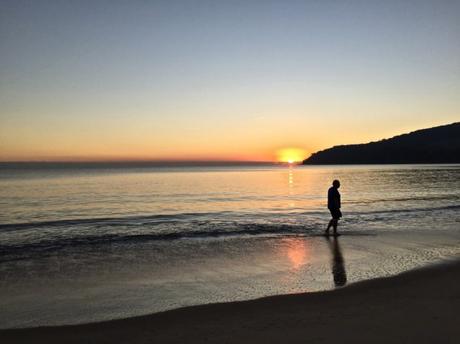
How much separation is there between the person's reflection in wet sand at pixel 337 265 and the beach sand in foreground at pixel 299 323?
954mm

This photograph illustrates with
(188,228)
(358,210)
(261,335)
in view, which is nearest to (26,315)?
(261,335)

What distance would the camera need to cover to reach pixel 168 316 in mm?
6824

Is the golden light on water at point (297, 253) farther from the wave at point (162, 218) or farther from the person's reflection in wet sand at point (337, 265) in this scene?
the wave at point (162, 218)

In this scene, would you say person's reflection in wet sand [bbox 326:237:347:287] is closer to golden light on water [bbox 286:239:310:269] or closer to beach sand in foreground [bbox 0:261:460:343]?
golden light on water [bbox 286:239:310:269]

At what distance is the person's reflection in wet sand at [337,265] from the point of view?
8.99 meters

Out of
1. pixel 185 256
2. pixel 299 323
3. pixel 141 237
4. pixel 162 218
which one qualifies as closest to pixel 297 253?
pixel 185 256

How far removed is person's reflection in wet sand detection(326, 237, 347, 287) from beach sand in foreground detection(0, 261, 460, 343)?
954 mm

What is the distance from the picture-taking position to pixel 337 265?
1070cm

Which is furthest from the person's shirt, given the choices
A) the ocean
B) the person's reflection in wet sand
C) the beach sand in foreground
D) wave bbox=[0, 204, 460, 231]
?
the beach sand in foreground

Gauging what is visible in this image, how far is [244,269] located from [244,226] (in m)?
8.74

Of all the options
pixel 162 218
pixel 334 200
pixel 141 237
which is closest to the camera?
pixel 334 200

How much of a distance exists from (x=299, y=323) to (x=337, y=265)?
4.85m

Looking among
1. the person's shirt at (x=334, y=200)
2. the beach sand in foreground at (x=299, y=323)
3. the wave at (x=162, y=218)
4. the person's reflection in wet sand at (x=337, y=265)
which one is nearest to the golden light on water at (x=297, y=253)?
the person's reflection in wet sand at (x=337, y=265)

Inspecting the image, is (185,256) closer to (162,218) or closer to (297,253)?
(297,253)
